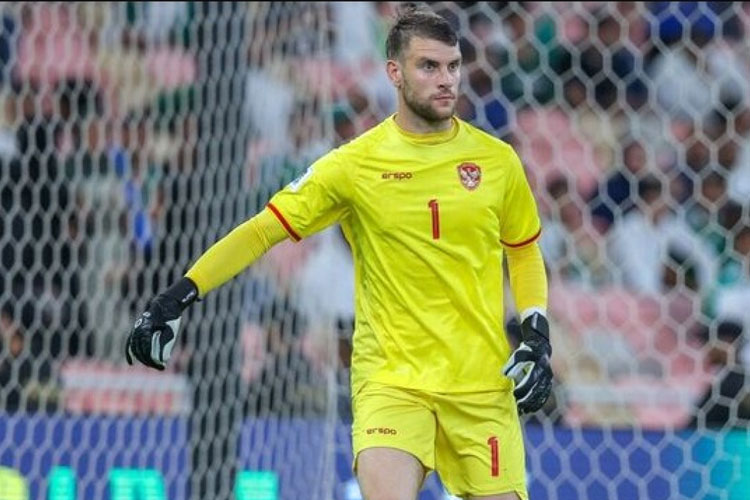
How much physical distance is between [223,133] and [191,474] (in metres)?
1.27

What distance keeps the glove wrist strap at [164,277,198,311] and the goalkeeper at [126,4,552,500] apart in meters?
0.03

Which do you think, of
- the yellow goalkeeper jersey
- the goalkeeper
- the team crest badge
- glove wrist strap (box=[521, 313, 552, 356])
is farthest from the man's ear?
glove wrist strap (box=[521, 313, 552, 356])

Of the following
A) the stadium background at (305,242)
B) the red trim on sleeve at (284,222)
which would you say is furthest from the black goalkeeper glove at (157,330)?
the stadium background at (305,242)

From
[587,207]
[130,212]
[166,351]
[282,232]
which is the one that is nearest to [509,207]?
[282,232]

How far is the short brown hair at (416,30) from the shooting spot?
14.0ft

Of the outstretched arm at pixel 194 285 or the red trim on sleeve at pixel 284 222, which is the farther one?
the red trim on sleeve at pixel 284 222

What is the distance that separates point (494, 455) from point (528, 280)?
47cm

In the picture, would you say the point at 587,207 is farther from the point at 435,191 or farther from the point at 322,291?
the point at 435,191

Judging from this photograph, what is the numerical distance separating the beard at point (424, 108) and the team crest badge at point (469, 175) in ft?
0.44

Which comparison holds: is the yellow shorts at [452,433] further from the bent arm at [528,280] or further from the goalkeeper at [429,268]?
the bent arm at [528,280]

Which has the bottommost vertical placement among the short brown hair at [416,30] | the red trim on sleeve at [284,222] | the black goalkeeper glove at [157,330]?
the black goalkeeper glove at [157,330]

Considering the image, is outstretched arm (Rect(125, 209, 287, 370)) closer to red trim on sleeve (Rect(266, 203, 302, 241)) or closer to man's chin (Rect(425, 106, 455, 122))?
red trim on sleeve (Rect(266, 203, 302, 241))

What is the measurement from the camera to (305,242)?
6.86 m

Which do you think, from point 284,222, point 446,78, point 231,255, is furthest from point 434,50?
point 231,255
